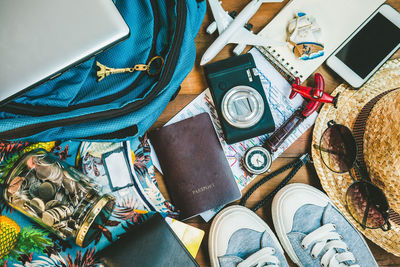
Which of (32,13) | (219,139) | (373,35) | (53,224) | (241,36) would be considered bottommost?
(53,224)

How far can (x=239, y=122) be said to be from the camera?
0.77m

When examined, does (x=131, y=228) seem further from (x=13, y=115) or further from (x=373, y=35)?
(x=373, y=35)

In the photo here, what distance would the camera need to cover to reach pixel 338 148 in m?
0.80

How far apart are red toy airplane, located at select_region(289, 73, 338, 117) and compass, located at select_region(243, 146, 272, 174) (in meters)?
0.16

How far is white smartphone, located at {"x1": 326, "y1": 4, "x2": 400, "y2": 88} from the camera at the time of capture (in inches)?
31.2

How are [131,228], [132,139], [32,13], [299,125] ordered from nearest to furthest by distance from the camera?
[32,13] < [131,228] < [132,139] < [299,125]

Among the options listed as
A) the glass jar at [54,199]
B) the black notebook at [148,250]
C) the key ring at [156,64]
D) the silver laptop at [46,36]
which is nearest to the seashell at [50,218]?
the glass jar at [54,199]

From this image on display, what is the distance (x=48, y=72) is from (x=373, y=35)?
0.83m

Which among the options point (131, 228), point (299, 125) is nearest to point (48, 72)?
point (131, 228)

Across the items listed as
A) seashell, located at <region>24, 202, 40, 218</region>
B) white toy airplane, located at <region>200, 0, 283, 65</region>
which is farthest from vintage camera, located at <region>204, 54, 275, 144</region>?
seashell, located at <region>24, 202, 40, 218</region>

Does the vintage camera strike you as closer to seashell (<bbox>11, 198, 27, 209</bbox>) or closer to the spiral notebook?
the spiral notebook

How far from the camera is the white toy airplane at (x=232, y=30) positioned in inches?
30.4

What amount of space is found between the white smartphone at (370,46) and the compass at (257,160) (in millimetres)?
315

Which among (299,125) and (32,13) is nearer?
(32,13)
